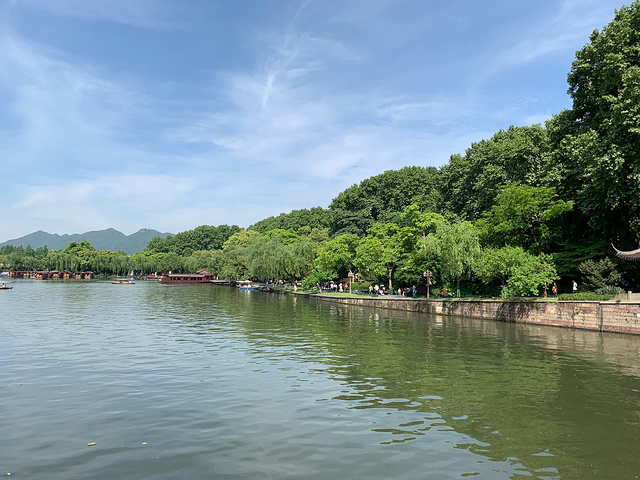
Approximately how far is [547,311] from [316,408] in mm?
29631

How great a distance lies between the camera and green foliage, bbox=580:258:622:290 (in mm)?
35625

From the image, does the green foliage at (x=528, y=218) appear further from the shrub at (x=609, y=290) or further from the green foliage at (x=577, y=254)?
the shrub at (x=609, y=290)

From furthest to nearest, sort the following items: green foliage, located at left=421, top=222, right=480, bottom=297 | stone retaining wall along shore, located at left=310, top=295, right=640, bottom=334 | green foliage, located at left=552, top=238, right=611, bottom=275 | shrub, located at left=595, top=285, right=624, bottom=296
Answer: green foliage, located at left=421, top=222, right=480, bottom=297 → green foliage, located at left=552, top=238, right=611, bottom=275 → shrub, located at left=595, top=285, right=624, bottom=296 → stone retaining wall along shore, located at left=310, top=295, right=640, bottom=334

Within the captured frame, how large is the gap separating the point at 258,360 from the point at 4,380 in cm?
994

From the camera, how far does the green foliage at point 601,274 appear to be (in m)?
35.6

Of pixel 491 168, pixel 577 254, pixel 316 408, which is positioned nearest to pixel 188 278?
pixel 491 168

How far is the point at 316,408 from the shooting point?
45.6 feet

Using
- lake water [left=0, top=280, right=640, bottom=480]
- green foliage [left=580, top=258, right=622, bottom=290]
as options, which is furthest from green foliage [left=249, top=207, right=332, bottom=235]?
lake water [left=0, top=280, right=640, bottom=480]

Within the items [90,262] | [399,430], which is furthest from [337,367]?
[90,262]

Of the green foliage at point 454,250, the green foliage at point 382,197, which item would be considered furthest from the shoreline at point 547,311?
the green foliage at point 382,197

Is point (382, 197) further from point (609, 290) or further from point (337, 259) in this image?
point (609, 290)

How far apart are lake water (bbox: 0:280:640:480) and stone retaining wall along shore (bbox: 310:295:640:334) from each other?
391 cm

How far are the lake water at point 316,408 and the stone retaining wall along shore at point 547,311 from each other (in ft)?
12.8

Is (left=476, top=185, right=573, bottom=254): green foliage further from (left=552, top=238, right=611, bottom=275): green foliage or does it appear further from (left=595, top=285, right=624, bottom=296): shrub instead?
(left=595, top=285, right=624, bottom=296): shrub
